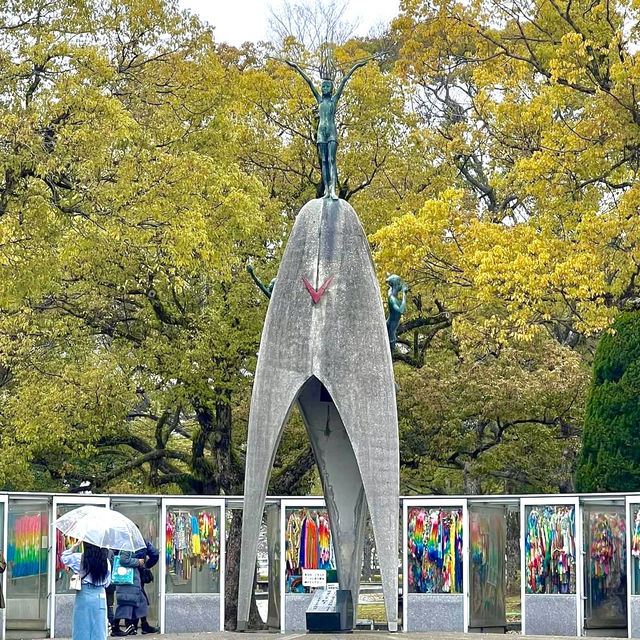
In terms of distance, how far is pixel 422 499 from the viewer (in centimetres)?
1830

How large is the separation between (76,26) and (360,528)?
938 cm

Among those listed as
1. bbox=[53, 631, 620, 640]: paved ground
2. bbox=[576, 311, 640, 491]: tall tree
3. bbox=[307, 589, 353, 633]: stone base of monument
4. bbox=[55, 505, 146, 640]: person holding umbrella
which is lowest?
bbox=[53, 631, 620, 640]: paved ground

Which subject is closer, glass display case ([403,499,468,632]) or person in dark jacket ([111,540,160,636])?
person in dark jacket ([111,540,160,636])

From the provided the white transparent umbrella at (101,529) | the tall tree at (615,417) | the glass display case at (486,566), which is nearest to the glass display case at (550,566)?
the glass display case at (486,566)

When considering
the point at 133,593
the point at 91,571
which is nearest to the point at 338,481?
the point at 133,593

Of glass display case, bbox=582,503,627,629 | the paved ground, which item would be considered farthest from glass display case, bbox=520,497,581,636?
the paved ground

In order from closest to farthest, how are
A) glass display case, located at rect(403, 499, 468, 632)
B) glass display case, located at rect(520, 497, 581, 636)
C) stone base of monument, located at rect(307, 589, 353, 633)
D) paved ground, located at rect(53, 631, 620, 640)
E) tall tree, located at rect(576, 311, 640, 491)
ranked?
1. paved ground, located at rect(53, 631, 620, 640)
2. stone base of monument, located at rect(307, 589, 353, 633)
3. glass display case, located at rect(520, 497, 581, 636)
4. glass display case, located at rect(403, 499, 468, 632)
5. tall tree, located at rect(576, 311, 640, 491)

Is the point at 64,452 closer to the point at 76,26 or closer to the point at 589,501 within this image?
the point at 76,26

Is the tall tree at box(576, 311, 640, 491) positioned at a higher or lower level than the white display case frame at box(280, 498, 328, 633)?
higher

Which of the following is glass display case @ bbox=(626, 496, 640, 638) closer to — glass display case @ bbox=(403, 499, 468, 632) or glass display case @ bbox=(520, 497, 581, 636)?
glass display case @ bbox=(520, 497, 581, 636)

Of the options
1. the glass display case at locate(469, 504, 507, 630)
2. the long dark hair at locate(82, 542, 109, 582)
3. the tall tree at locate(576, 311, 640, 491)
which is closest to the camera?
the long dark hair at locate(82, 542, 109, 582)

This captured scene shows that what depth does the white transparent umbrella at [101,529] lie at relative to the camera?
1154 centimetres

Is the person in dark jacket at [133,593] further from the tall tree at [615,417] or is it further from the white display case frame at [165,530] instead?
the tall tree at [615,417]

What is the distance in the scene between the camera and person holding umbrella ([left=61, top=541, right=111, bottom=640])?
11.5 meters
